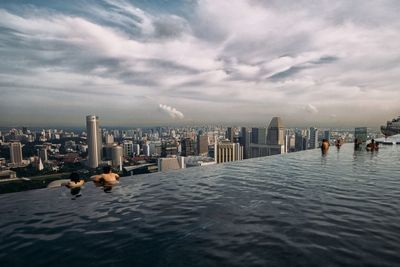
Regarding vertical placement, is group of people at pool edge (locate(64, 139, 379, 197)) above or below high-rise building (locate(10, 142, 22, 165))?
above

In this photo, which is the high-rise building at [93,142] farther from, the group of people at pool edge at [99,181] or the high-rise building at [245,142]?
the group of people at pool edge at [99,181]

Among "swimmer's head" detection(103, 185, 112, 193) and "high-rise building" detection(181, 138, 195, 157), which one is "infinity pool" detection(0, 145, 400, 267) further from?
"high-rise building" detection(181, 138, 195, 157)

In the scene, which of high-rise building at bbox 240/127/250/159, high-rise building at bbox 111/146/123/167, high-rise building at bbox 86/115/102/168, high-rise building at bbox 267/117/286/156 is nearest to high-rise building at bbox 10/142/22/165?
high-rise building at bbox 86/115/102/168

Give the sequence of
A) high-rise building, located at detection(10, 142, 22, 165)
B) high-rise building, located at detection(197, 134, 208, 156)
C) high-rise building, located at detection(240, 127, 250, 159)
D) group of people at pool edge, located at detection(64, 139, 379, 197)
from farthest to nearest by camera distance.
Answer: high-rise building, located at detection(240, 127, 250, 159) < high-rise building, located at detection(197, 134, 208, 156) < high-rise building, located at detection(10, 142, 22, 165) < group of people at pool edge, located at detection(64, 139, 379, 197)

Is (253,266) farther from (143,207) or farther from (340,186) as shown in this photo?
(340,186)

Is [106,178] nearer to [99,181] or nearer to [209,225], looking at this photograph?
[99,181]

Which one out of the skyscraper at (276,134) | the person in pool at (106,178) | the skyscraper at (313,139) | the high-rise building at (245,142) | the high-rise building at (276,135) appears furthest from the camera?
the skyscraper at (276,134)

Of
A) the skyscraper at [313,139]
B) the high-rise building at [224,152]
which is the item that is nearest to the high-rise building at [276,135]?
the skyscraper at [313,139]
